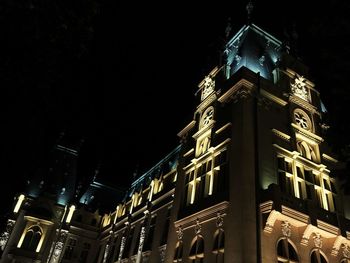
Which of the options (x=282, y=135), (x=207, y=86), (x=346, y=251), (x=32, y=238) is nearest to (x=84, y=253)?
(x=32, y=238)

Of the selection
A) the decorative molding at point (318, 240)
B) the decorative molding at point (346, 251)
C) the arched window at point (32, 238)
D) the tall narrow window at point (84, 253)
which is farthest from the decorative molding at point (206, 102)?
the arched window at point (32, 238)

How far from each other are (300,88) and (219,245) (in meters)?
15.8

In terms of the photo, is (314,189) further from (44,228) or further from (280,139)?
(44,228)

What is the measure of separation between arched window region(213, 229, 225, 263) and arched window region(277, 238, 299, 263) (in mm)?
3123

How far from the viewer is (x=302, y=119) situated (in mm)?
24688

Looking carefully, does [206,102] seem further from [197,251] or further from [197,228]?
[197,251]

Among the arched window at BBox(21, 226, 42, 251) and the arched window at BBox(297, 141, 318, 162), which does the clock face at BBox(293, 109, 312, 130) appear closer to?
the arched window at BBox(297, 141, 318, 162)

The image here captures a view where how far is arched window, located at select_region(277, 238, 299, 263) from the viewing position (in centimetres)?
1708

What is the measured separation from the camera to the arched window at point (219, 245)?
1792 cm

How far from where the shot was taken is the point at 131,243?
Result: 33656 mm

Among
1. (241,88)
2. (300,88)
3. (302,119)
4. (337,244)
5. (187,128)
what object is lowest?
(337,244)

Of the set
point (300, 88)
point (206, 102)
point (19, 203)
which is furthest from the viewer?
point (19, 203)

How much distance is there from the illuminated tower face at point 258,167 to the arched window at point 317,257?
6 cm

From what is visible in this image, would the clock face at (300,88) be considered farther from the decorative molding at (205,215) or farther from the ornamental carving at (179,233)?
the ornamental carving at (179,233)
